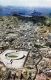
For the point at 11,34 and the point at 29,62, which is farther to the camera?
the point at 11,34

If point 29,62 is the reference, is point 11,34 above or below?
above

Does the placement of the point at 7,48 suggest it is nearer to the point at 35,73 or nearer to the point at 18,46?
the point at 18,46

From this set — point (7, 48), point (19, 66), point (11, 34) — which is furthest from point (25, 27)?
point (19, 66)

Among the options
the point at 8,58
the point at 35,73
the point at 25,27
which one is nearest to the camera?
the point at 35,73

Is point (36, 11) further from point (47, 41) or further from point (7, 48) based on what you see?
point (7, 48)

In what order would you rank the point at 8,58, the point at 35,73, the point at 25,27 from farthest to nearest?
the point at 25,27 → the point at 8,58 → the point at 35,73

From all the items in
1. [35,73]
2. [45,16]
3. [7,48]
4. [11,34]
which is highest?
[45,16]
